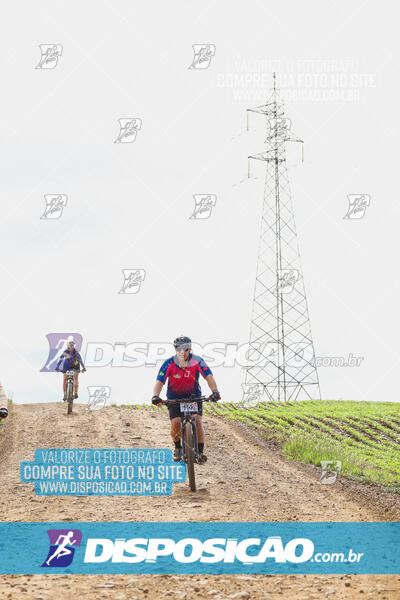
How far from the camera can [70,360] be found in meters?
22.6

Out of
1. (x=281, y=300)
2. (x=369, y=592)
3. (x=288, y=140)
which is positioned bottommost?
(x=369, y=592)

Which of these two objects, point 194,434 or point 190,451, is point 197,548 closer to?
point 190,451

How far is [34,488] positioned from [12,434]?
767 centimetres

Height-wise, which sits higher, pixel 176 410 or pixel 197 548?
pixel 176 410

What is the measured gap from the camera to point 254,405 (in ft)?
97.1

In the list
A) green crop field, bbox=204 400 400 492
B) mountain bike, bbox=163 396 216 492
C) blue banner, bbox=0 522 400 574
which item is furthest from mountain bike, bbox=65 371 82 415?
blue banner, bbox=0 522 400 574

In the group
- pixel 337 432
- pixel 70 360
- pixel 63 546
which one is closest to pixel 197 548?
pixel 63 546

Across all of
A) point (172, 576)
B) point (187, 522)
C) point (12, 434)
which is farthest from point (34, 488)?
point (12, 434)

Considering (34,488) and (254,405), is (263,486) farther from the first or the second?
(254,405)

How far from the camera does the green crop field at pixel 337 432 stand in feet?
53.2

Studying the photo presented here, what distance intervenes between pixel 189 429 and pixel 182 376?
104cm
